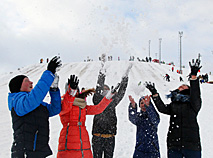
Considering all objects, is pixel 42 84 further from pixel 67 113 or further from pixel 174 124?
pixel 174 124

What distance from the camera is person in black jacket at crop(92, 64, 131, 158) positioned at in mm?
4121

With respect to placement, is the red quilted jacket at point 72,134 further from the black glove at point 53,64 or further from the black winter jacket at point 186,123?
the black winter jacket at point 186,123

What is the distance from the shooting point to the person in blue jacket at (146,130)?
401 centimetres

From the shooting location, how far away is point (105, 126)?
421 centimetres

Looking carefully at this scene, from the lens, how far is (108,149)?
416 cm

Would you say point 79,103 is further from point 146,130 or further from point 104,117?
point 146,130

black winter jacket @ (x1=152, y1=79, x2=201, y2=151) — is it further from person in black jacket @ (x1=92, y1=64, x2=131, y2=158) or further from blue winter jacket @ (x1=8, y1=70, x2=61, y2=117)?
blue winter jacket @ (x1=8, y1=70, x2=61, y2=117)

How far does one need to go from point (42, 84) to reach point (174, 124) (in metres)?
2.10

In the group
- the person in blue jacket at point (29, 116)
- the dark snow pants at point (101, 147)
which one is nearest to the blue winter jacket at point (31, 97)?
the person in blue jacket at point (29, 116)

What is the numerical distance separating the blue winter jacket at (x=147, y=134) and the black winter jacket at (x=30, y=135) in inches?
71.6

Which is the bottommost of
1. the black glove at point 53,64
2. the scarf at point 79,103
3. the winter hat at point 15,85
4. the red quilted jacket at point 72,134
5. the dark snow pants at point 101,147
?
the dark snow pants at point 101,147

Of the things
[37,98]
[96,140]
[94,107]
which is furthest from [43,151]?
[96,140]

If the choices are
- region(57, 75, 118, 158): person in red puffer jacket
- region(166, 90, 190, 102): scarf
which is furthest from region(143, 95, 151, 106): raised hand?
region(57, 75, 118, 158): person in red puffer jacket

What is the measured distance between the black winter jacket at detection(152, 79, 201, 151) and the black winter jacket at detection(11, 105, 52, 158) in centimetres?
192
